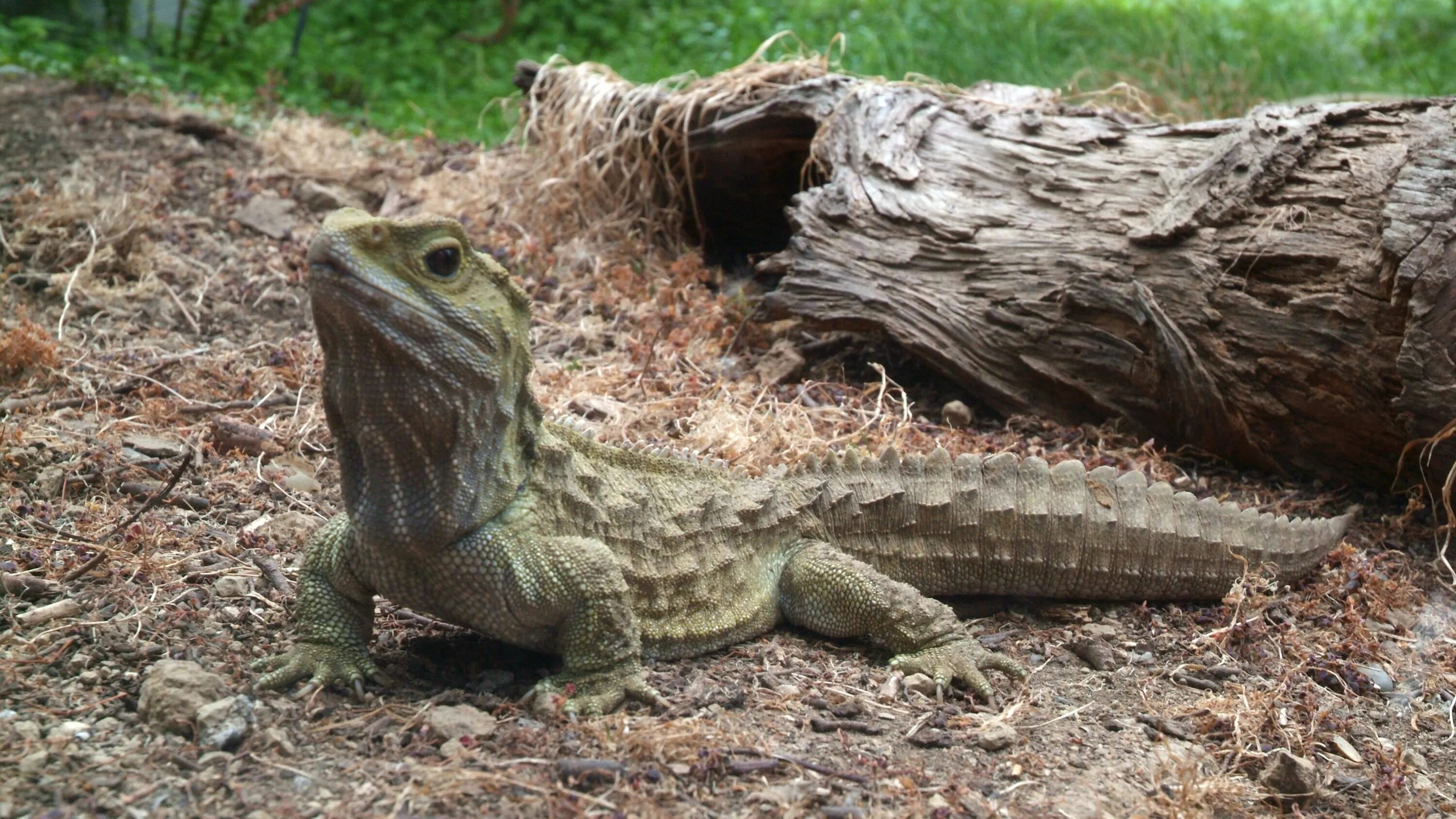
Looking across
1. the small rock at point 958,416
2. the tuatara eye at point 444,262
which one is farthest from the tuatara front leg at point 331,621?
the small rock at point 958,416

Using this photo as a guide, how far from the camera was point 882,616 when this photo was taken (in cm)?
469

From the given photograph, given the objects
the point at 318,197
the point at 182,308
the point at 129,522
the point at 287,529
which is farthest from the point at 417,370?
the point at 318,197

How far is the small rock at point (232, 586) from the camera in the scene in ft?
14.5

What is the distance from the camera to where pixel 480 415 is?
372 centimetres

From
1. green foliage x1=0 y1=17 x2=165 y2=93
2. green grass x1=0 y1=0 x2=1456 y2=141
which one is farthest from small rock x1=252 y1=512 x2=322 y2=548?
green foliage x1=0 y1=17 x2=165 y2=93

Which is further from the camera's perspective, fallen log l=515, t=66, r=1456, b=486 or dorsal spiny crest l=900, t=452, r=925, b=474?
fallen log l=515, t=66, r=1456, b=486

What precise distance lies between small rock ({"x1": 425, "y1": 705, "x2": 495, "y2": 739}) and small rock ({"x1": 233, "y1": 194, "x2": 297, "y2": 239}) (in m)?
5.38

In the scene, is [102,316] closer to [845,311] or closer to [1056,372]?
[845,311]

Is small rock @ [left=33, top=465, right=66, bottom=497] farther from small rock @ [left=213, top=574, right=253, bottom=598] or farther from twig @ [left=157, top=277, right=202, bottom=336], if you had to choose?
twig @ [left=157, top=277, right=202, bottom=336]

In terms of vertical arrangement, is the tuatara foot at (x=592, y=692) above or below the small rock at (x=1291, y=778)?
above

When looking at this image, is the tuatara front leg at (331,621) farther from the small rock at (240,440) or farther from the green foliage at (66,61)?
the green foliage at (66,61)

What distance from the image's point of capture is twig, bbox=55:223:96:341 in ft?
21.8

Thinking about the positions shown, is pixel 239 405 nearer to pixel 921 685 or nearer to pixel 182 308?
pixel 182 308

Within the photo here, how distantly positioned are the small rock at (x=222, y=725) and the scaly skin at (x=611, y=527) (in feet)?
0.90
